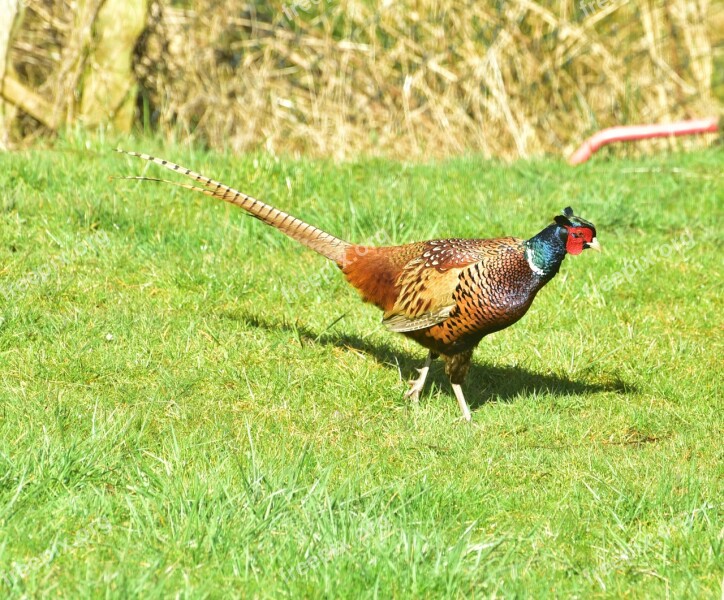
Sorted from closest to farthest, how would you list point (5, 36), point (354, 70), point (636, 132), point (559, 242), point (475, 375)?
1. point (559, 242)
2. point (475, 375)
3. point (5, 36)
4. point (354, 70)
5. point (636, 132)

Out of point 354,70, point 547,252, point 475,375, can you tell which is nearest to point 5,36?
point 354,70

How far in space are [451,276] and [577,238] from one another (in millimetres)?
572

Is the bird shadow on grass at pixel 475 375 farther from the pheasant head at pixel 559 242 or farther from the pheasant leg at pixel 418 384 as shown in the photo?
the pheasant head at pixel 559 242

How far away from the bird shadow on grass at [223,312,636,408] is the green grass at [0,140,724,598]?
0.02 metres

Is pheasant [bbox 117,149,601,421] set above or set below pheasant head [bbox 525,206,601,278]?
below

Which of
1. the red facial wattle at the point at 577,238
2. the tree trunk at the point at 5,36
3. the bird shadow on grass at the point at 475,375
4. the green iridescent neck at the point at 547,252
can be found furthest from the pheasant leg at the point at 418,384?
the tree trunk at the point at 5,36

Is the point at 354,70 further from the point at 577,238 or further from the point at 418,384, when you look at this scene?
the point at 577,238

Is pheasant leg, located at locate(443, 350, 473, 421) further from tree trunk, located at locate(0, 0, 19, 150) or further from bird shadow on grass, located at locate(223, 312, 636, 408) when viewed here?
tree trunk, located at locate(0, 0, 19, 150)

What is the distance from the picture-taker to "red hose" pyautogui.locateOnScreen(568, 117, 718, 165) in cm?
841

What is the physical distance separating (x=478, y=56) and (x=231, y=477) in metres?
5.67

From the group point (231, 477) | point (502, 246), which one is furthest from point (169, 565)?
point (502, 246)

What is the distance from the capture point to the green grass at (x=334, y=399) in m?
3.13

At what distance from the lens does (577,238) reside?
4.31 meters

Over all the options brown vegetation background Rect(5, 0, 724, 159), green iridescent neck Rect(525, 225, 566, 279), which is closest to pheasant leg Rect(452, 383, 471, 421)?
green iridescent neck Rect(525, 225, 566, 279)
